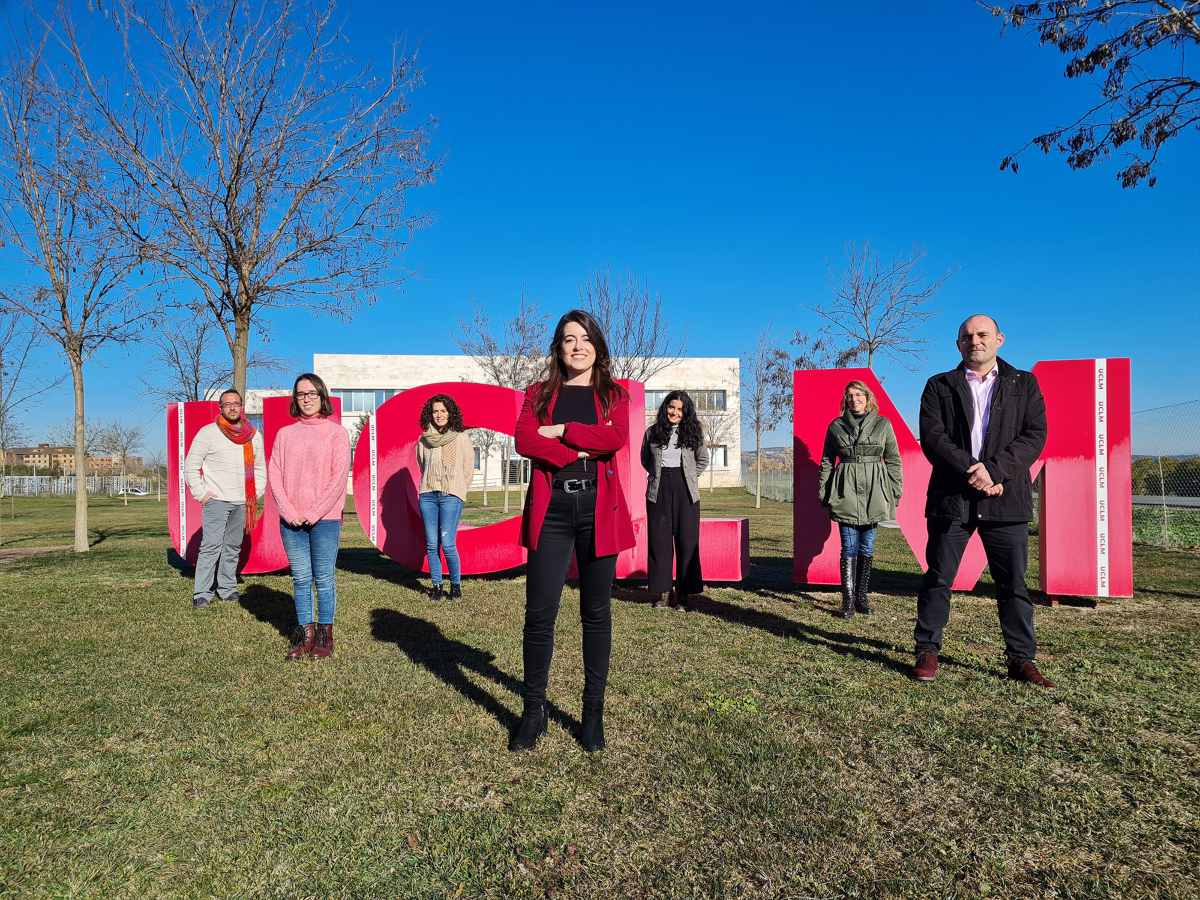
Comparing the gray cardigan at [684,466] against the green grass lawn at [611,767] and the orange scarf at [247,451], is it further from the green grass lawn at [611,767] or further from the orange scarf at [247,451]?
the orange scarf at [247,451]

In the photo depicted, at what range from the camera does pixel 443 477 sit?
24.3 feet

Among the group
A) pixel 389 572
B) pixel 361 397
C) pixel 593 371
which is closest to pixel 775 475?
pixel 361 397

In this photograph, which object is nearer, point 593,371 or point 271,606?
point 593,371

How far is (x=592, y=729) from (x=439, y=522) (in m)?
4.47

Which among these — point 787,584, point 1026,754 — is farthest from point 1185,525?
point 1026,754

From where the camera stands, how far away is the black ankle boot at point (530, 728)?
11.3 ft

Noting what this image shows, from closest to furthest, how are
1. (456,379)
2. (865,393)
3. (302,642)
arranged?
(302,642), (865,393), (456,379)

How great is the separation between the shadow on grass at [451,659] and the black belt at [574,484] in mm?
1214

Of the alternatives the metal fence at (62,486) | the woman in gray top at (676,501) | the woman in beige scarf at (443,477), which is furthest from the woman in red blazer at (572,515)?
the metal fence at (62,486)

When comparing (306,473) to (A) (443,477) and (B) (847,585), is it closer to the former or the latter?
(A) (443,477)

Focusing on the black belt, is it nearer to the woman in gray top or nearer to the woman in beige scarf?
the woman in gray top

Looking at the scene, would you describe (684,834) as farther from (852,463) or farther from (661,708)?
(852,463)

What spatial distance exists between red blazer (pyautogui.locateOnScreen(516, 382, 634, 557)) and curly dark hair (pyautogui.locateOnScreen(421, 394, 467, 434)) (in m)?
4.04

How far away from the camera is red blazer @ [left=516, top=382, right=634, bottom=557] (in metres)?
3.41
